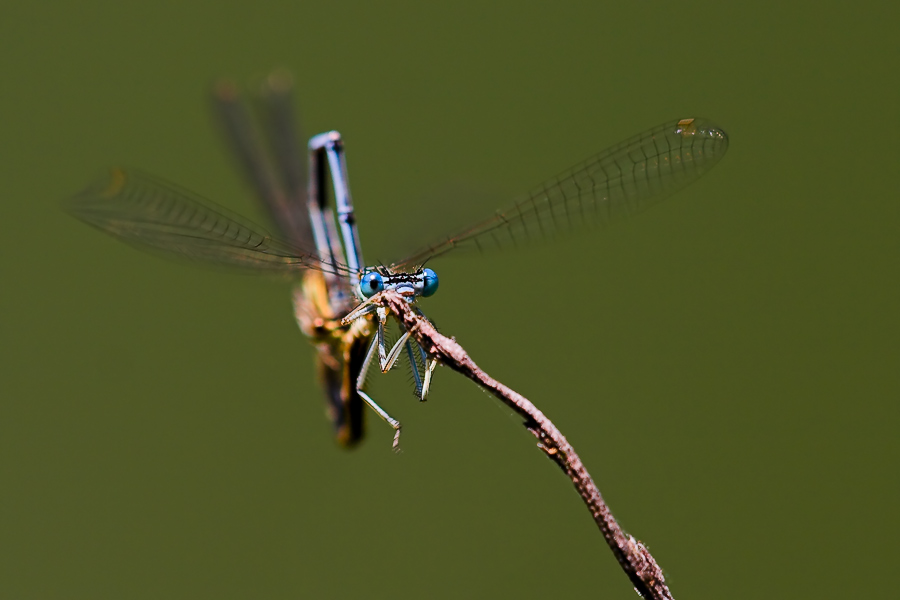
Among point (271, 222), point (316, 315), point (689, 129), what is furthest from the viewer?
point (271, 222)

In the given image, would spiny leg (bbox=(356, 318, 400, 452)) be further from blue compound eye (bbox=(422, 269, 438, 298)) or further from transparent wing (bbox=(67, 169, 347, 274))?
transparent wing (bbox=(67, 169, 347, 274))

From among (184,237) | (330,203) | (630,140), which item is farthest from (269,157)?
(630,140)

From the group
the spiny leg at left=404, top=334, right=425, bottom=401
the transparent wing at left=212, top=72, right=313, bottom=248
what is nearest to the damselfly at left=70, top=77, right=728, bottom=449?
the spiny leg at left=404, top=334, right=425, bottom=401

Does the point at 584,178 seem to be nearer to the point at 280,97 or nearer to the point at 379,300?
the point at 379,300

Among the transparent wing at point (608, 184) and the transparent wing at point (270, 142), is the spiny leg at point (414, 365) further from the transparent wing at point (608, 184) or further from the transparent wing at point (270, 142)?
the transparent wing at point (270, 142)

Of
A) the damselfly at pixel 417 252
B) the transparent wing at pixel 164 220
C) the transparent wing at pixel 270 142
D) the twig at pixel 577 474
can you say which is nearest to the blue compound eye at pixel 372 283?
the damselfly at pixel 417 252
